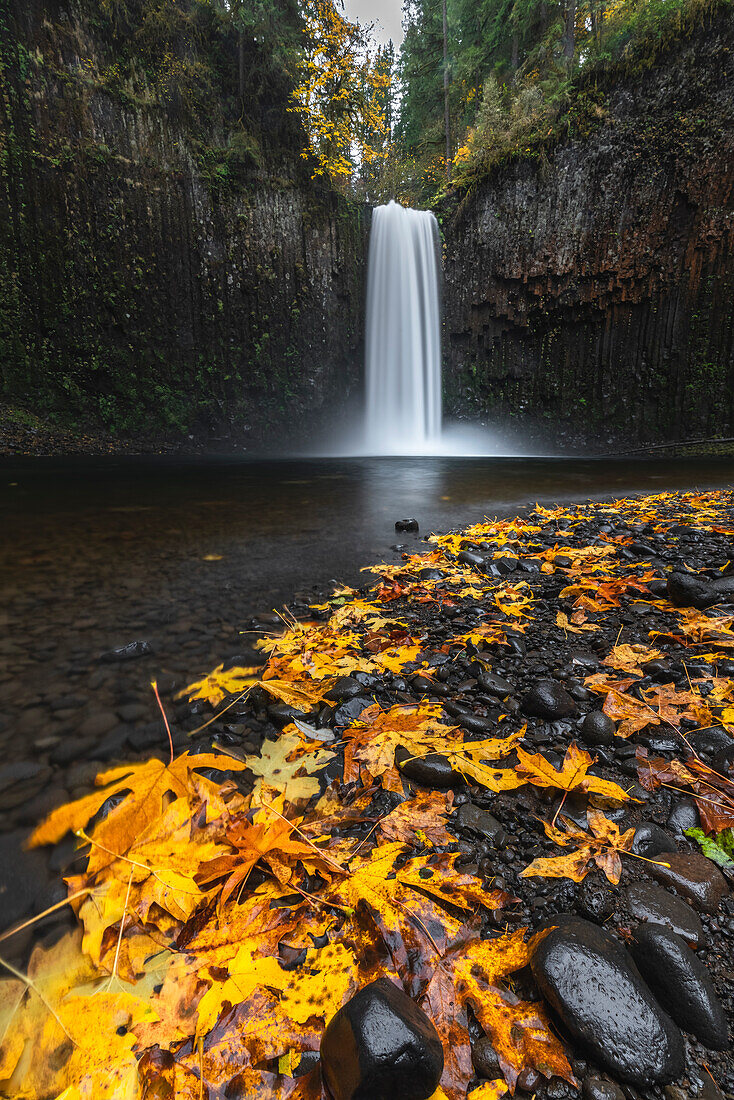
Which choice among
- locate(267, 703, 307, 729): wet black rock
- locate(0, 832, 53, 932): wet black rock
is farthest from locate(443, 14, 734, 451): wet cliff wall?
locate(0, 832, 53, 932): wet black rock

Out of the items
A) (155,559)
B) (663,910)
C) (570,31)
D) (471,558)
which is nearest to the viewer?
(663,910)

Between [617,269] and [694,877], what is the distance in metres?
14.8

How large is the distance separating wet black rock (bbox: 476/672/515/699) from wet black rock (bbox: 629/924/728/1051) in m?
0.85

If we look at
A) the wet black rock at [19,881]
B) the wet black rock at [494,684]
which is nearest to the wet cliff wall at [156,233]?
the wet black rock at [19,881]

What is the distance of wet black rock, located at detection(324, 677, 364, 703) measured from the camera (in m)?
1.68

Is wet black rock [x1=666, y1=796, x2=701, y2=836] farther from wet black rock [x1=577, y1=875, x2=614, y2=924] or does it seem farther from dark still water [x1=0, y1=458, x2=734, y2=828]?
dark still water [x1=0, y1=458, x2=734, y2=828]

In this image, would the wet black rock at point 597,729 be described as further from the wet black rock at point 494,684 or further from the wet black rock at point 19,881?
the wet black rock at point 19,881

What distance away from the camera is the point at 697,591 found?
2186 millimetres

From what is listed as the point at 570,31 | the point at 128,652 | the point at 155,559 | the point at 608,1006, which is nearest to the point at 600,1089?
the point at 608,1006

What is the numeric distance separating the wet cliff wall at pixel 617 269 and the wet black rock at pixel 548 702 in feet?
43.0

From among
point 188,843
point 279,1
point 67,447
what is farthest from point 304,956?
point 279,1

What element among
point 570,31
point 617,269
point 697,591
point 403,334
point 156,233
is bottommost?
point 697,591

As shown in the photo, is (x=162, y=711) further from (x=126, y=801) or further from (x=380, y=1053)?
(x=380, y=1053)

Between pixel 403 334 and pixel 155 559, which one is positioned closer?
pixel 155 559
